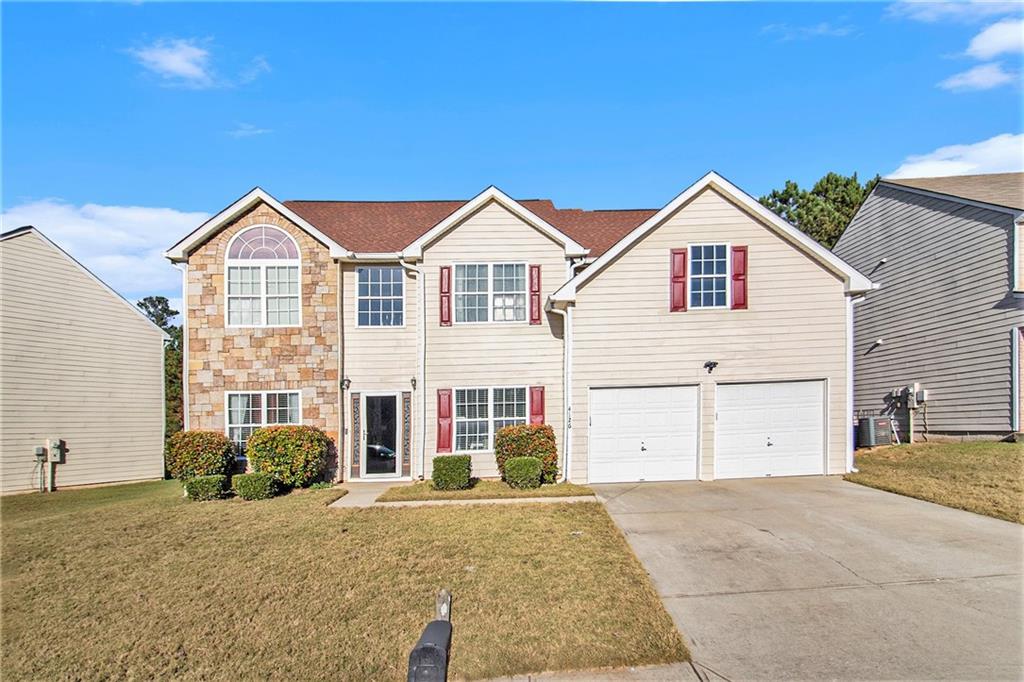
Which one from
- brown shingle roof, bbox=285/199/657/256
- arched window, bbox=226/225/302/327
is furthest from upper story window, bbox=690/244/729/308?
arched window, bbox=226/225/302/327

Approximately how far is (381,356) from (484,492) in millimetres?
4673

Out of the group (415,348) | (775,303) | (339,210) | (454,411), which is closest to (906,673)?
(775,303)

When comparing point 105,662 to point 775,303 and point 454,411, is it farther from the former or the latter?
point 775,303

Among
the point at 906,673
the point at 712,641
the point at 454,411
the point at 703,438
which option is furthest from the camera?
the point at 454,411

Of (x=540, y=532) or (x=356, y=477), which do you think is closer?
(x=540, y=532)

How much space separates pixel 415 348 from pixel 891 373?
48.5 ft

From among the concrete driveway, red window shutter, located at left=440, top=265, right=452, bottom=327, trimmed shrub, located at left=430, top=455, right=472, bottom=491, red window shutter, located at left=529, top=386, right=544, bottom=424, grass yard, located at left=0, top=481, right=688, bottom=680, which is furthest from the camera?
red window shutter, located at left=440, top=265, right=452, bottom=327

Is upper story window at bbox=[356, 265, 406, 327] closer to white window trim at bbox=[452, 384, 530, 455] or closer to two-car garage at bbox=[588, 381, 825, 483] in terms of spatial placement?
white window trim at bbox=[452, 384, 530, 455]

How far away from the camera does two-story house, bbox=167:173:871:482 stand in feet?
40.6

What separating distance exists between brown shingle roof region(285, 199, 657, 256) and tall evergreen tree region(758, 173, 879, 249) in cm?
1582

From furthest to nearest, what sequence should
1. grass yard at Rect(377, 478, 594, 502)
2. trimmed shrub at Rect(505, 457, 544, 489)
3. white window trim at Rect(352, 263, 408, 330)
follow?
white window trim at Rect(352, 263, 408, 330), trimmed shrub at Rect(505, 457, 544, 489), grass yard at Rect(377, 478, 594, 502)

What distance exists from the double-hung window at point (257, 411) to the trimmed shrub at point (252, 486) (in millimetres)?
2100

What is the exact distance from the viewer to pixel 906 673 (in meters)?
4.54

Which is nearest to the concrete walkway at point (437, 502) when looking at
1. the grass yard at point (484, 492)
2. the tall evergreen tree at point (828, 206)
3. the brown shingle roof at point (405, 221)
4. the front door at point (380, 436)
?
the grass yard at point (484, 492)
